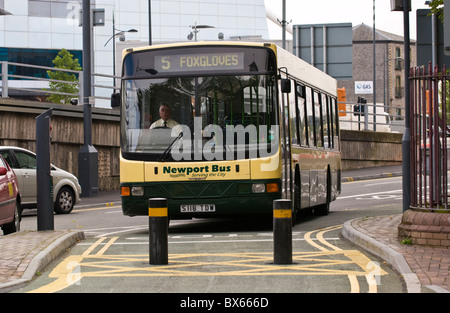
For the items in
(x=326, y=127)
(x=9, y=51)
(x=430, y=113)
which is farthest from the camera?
(x=9, y=51)

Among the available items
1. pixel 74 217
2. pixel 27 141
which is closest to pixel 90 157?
pixel 27 141

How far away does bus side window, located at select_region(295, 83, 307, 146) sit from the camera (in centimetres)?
1716

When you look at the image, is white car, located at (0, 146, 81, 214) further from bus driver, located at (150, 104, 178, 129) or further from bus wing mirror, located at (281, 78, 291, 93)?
bus wing mirror, located at (281, 78, 291, 93)

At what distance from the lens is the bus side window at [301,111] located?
1716 centimetres

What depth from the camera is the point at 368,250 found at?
11.7 m

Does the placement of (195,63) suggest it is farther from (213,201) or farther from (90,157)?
(90,157)

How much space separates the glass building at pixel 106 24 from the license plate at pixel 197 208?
190ft

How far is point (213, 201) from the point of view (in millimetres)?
14812

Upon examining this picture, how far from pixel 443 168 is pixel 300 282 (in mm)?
3483

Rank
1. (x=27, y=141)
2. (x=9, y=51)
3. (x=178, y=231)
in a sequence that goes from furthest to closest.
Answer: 1. (x=9, y=51)
2. (x=27, y=141)
3. (x=178, y=231)

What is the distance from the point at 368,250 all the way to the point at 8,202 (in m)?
6.62

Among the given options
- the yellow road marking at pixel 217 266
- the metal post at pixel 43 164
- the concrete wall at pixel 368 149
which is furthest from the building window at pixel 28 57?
the yellow road marking at pixel 217 266

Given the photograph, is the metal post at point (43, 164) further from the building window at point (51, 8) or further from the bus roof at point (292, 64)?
the building window at point (51, 8)

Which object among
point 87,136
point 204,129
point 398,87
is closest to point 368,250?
point 204,129
